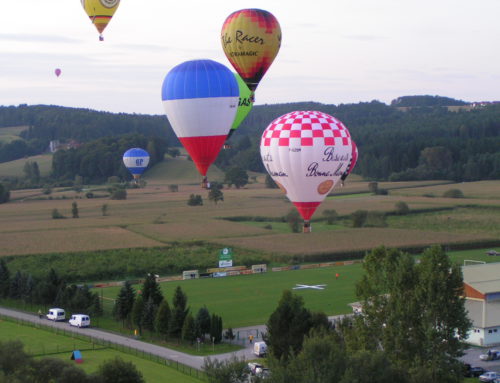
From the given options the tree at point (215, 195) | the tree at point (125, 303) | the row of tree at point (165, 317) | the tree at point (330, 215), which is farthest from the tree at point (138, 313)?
the tree at point (215, 195)

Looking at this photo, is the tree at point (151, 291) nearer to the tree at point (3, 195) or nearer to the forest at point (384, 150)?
the tree at point (3, 195)

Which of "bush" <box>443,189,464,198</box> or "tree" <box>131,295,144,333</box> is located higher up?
"bush" <box>443,189,464,198</box>

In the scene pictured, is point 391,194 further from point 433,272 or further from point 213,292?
point 433,272

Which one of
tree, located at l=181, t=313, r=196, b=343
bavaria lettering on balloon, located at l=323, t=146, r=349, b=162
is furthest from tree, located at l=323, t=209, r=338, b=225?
tree, located at l=181, t=313, r=196, b=343

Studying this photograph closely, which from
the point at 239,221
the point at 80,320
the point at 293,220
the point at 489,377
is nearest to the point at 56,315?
the point at 80,320

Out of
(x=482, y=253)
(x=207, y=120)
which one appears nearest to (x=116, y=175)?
(x=482, y=253)

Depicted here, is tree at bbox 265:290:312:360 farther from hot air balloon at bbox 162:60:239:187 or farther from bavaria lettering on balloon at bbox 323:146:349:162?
hot air balloon at bbox 162:60:239:187
